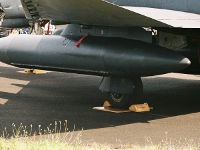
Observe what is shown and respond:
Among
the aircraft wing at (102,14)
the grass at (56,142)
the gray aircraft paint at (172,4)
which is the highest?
the gray aircraft paint at (172,4)

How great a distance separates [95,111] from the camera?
997cm

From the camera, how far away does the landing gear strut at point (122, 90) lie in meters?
9.80

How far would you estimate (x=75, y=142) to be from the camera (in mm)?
6914

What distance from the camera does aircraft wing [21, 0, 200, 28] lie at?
8.15m

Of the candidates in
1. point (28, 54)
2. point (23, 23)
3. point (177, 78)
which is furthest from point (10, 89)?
point (177, 78)

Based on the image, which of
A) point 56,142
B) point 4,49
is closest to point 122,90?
point 4,49

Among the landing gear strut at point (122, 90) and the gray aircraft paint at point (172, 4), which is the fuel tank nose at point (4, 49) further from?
the gray aircraft paint at point (172, 4)

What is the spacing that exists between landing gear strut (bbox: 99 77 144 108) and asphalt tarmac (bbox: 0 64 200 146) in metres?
0.44

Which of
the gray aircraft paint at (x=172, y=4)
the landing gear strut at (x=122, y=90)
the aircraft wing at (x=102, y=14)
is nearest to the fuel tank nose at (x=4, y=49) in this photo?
the aircraft wing at (x=102, y=14)

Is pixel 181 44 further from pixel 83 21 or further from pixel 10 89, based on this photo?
pixel 10 89

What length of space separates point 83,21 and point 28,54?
1.47 m

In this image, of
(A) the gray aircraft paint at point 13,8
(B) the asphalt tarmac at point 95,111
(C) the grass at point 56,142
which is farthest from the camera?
(A) the gray aircraft paint at point 13,8

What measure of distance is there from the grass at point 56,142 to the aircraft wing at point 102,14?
6.92 feet

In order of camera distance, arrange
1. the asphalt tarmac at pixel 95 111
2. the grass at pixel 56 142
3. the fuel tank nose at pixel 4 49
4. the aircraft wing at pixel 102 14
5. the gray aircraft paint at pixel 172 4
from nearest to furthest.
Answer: the grass at pixel 56 142
the asphalt tarmac at pixel 95 111
the aircraft wing at pixel 102 14
the gray aircraft paint at pixel 172 4
the fuel tank nose at pixel 4 49
